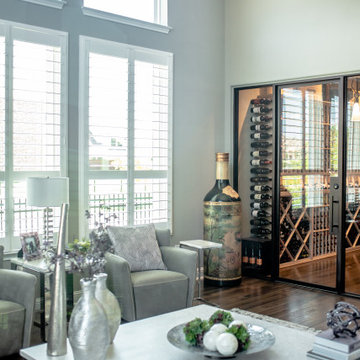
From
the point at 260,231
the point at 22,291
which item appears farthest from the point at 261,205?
the point at 22,291

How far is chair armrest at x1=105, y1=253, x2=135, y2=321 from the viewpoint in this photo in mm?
4246

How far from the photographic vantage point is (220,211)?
18.9ft

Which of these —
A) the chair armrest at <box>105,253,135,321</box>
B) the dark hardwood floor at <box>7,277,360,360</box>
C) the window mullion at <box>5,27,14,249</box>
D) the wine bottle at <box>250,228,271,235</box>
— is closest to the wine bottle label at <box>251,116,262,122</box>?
the wine bottle at <box>250,228,271,235</box>

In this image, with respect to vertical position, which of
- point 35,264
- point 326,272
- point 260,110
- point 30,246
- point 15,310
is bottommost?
point 326,272

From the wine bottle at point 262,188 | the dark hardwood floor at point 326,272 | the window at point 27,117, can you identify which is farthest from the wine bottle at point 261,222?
the window at point 27,117

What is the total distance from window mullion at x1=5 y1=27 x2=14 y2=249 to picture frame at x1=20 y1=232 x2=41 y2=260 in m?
0.30

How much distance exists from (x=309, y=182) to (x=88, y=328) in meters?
4.03

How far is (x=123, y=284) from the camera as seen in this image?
168 inches

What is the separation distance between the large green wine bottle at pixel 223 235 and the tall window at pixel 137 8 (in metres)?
1.98

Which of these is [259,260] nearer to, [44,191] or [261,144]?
[261,144]

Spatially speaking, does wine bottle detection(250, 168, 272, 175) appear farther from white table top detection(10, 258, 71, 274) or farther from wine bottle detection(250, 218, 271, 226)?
white table top detection(10, 258, 71, 274)

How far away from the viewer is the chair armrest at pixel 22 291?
12.0 ft

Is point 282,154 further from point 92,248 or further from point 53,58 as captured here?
point 92,248

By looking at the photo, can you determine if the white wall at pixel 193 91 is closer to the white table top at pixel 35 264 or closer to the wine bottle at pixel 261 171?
Answer: the wine bottle at pixel 261 171
